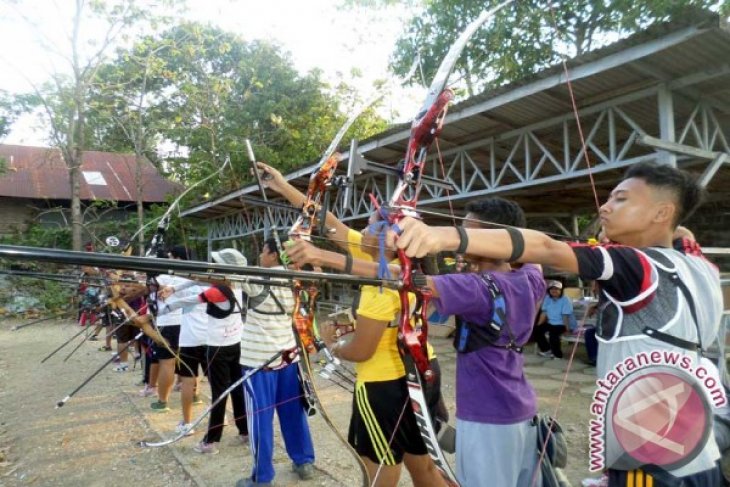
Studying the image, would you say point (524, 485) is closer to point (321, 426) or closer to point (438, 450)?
point (438, 450)

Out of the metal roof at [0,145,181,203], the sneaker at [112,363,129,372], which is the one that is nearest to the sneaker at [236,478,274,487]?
the sneaker at [112,363,129,372]

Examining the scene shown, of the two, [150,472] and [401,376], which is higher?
[401,376]

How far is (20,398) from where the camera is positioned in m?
6.66

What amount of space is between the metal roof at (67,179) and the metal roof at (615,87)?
18079 millimetres

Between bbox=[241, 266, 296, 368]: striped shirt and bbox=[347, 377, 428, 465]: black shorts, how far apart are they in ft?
3.71

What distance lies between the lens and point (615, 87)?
562 cm

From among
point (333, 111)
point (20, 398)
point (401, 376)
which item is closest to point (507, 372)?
point (401, 376)

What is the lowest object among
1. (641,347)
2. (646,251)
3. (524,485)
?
(524,485)

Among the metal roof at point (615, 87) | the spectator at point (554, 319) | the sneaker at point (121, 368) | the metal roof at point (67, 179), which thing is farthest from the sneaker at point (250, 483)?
the metal roof at point (67, 179)

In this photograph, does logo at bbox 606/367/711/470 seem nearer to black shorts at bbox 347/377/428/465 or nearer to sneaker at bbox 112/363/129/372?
black shorts at bbox 347/377/428/465

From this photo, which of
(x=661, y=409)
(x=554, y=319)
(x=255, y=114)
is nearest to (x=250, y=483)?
(x=661, y=409)

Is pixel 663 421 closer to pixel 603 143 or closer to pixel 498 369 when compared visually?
pixel 498 369

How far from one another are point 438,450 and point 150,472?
2.94 metres

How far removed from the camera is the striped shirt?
3498mm
